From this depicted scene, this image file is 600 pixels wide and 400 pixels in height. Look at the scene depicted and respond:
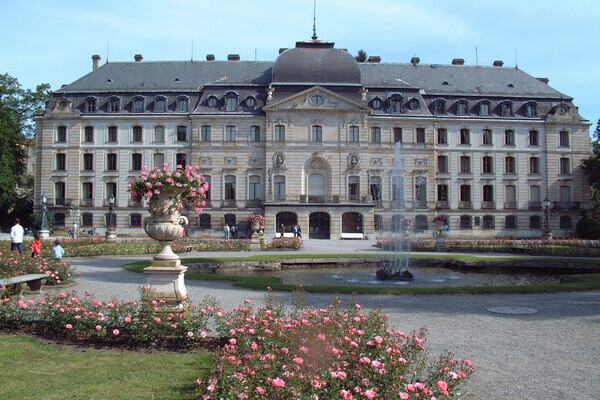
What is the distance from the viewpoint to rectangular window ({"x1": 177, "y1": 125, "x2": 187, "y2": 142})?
50.2 meters

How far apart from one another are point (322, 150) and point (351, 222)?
772cm

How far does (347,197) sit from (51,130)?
3090 cm

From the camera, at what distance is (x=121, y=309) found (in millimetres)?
8078

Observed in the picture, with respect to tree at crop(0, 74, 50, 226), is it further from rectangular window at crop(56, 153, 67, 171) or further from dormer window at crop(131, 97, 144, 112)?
dormer window at crop(131, 97, 144, 112)

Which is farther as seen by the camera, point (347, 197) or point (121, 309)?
point (347, 197)

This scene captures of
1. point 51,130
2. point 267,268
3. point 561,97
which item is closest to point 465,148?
point 561,97

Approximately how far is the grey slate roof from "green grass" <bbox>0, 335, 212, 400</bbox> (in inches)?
1788

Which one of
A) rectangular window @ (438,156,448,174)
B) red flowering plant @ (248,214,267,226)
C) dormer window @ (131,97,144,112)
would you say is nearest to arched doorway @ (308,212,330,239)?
red flowering plant @ (248,214,267,226)

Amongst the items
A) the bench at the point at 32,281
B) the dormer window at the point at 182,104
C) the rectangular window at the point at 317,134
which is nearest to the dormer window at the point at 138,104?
the dormer window at the point at 182,104

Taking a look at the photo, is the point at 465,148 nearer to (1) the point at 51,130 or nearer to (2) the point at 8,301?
(1) the point at 51,130

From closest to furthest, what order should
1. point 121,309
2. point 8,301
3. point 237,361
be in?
point 237,361
point 121,309
point 8,301

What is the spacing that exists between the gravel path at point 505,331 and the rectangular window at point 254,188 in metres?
33.2

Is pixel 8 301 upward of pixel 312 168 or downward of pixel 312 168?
downward

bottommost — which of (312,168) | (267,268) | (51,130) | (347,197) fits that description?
(267,268)
